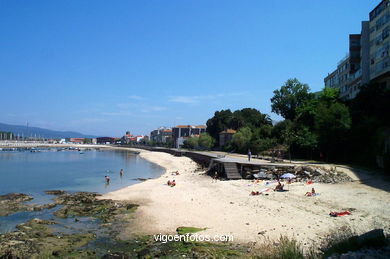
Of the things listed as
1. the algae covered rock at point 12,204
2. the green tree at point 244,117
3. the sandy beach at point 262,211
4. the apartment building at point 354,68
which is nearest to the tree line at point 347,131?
A: the apartment building at point 354,68

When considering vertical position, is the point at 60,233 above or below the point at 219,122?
below

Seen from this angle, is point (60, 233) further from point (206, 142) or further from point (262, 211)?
point (206, 142)

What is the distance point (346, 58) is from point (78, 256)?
209 ft

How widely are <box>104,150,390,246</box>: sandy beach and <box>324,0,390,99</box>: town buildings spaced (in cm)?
2345

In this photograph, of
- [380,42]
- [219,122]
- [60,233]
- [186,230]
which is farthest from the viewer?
[219,122]

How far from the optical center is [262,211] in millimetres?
17766

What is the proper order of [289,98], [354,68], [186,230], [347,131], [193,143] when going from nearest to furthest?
[186,230] → [347,131] → [354,68] → [289,98] → [193,143]

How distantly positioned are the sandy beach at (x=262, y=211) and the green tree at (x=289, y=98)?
48.7 m

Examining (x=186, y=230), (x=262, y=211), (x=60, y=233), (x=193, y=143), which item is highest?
(x=193, y=143)

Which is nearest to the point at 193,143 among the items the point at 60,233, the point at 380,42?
the point at 380,42

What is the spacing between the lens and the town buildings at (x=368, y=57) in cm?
3881

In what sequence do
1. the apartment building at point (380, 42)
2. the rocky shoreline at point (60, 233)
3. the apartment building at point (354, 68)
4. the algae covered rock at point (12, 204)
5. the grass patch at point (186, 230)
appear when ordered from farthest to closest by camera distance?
1. the apartment building at point (354, 68)
2. the apartment building at point (380, 42)
3. the algae covered rock at point (12, 204)
4. the grass patch at point (186, 230)
5. the rocky shoreline at point (60, 233)

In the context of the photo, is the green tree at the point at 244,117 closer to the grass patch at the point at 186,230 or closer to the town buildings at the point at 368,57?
the town buildings at the point at 368,57

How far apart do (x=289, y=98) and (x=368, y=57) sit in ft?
78.0
